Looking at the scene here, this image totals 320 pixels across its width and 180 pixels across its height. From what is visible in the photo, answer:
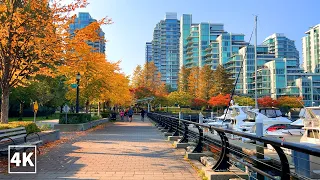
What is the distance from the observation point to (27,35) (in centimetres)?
1338

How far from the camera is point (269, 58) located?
4459 inches

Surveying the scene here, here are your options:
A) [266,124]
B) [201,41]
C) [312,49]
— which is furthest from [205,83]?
[312,49]

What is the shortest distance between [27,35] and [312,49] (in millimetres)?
142842

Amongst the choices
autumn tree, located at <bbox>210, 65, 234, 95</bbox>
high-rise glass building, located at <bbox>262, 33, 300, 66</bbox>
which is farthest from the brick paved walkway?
high-rise glass building, located at <bbox>262, 33, 300, 66</bbox>

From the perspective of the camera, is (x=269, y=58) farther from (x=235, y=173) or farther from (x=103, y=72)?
(x=235, y=173)

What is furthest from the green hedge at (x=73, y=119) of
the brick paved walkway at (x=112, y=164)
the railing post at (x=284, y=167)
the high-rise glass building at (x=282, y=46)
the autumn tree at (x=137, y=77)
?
the high-rise glass building at (x=282, y=46)

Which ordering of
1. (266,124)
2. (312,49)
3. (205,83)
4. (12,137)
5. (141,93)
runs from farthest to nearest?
(312,49) → (205,83) → (141,93) → (266,124) → (12,137)

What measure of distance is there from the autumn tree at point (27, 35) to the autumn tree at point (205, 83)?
66012mm

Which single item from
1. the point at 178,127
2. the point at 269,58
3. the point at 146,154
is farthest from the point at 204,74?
the point at 146,154

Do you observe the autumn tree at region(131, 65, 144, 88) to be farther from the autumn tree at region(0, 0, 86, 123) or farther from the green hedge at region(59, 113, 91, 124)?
the autumn tree at region(0, 0, 86, 123)

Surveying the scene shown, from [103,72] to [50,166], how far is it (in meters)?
18.1

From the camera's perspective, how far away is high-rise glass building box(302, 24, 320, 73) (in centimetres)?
12925

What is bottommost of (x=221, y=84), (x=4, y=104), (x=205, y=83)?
(x=4, y=104)

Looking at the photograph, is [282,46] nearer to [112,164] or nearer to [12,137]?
[112,164]
